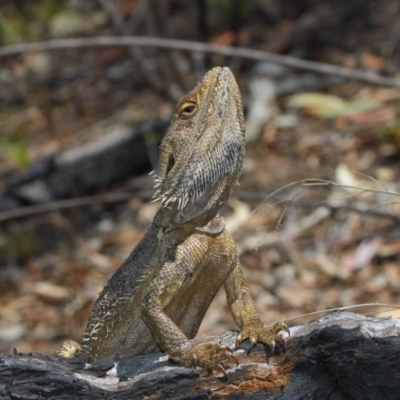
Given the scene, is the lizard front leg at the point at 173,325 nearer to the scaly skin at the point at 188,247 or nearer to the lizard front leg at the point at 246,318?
the scaly skin at the point at 188,247

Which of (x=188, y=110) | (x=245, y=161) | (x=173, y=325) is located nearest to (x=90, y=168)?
(x=245, y=161)

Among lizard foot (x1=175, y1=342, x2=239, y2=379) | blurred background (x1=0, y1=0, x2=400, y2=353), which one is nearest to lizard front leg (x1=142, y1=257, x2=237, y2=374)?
lizard foot (x1=175, y1=342, x2=239, y2=379)

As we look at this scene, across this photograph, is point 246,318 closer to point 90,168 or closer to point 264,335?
point 264,335

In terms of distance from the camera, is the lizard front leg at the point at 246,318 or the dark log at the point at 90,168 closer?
the lizard front leg at the point at 246,318

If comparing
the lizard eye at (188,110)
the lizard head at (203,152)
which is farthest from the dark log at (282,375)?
the lizard eye at (188,110)

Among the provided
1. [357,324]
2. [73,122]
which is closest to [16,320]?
[73,122]

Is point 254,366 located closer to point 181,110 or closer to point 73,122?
point 181,110

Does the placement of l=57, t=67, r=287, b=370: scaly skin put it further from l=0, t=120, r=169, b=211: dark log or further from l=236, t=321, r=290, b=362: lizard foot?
l=0, t=120, r=169, b=211: dark log
